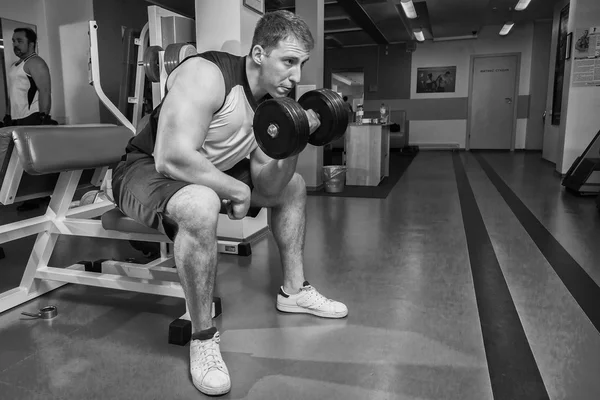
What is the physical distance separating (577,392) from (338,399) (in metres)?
0.68

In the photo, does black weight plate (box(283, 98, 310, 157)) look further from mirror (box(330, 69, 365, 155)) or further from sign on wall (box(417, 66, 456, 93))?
mirror (box(330, 69, 365, 155))

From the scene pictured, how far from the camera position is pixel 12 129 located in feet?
5.07

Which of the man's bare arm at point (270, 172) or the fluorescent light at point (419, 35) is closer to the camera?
the man's bare arm at point (270, 172)

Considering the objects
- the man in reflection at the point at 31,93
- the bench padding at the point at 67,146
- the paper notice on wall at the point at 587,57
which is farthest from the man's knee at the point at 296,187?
the paper notice on wall at the point at 587,57

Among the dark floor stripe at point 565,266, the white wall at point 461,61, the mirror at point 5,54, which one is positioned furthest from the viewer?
the white wall at point 461,61

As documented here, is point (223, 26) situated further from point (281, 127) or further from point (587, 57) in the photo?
point (587, 57)

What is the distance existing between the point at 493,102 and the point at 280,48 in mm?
9617

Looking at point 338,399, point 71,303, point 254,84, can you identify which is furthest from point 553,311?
point 71,303

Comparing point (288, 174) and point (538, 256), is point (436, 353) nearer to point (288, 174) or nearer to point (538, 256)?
point (288, 174)

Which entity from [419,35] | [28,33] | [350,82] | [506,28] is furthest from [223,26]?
[350,82]

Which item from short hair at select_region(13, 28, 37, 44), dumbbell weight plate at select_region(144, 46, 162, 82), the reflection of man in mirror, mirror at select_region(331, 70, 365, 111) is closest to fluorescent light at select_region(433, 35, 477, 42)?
mirror at select_region(331, 70, 365, 111)

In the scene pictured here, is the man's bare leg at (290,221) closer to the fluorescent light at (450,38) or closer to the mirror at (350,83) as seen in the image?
the fluorescent light at (450,38)

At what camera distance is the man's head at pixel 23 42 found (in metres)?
4.62

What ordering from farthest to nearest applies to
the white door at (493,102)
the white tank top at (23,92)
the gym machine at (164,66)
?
the white door at (493,102) → the white tank top at (23,92) → the gym machine at (164,66)
